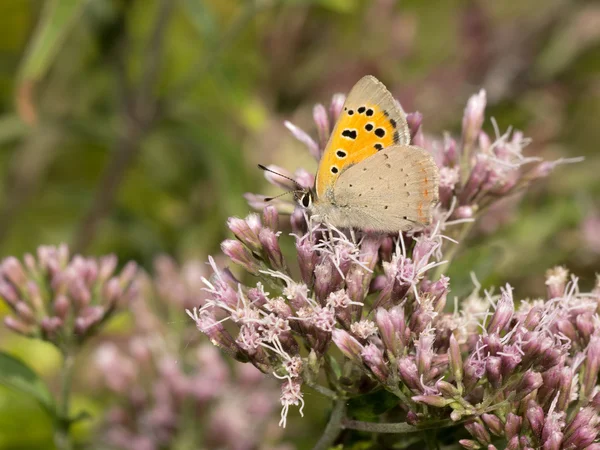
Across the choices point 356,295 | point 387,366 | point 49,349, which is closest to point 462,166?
point 356,295

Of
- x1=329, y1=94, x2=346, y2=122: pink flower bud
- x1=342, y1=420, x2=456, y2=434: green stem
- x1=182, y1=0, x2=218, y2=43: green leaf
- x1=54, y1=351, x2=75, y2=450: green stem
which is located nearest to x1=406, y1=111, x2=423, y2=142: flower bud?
x1=329, y1=94, x2=346, y2=122: pink flower bud

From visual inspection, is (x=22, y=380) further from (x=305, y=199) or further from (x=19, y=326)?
(x=305, y=199)

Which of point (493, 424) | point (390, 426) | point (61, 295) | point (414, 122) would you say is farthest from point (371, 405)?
point (61, 295)

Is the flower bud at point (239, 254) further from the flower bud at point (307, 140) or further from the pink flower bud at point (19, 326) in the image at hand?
the pink flower bud at point (19, 326)

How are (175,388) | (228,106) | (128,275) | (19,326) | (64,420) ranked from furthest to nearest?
(228,106) → (175,388) → (128,275) → (19,326) → (64,420)

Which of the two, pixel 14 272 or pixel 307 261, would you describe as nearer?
pixel 307 261

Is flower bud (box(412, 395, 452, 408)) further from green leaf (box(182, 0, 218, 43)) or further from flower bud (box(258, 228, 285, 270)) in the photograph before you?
green leaf (box(182, 0, 218, 43))

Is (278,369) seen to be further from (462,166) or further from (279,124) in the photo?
(279,124)
